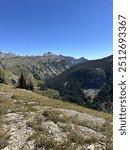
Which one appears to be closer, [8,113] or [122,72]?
[122,72]

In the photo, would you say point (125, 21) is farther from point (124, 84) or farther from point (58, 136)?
point (58, 136)

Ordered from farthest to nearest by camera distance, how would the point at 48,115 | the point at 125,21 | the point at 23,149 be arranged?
the point at 48,115, the point at 23,149, the point at 125,21

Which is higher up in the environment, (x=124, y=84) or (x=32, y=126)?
(x=124, y=84)

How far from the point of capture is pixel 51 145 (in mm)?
12922

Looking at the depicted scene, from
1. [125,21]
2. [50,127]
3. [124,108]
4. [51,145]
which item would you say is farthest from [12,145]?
[125,21]

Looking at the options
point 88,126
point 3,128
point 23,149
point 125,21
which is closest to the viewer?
point 125,21

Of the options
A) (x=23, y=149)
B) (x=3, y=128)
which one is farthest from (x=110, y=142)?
(x=3, y=128)

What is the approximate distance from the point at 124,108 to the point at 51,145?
7950mm

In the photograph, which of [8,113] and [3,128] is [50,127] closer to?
[3,128]

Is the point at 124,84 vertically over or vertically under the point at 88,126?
over

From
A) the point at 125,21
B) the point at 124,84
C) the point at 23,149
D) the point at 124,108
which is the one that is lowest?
the point at 23,149

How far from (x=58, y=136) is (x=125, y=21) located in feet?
32.7

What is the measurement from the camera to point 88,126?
55.6ft

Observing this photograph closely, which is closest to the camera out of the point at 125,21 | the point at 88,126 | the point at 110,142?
the point at 125,21
